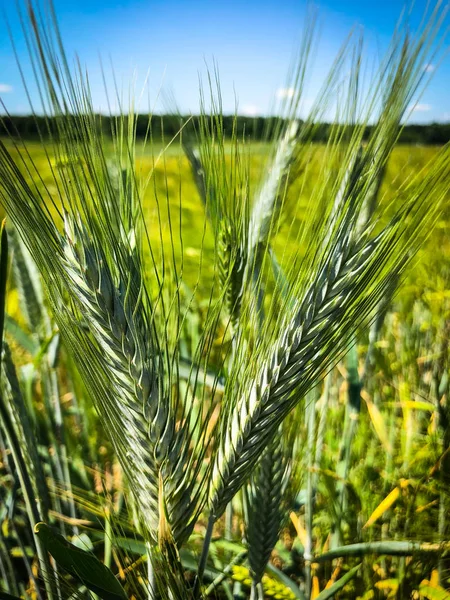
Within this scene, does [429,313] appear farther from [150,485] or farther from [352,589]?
[150,485]

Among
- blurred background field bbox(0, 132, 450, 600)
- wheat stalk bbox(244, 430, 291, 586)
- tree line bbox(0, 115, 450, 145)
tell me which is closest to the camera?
tree line bbox(0, 115, 450, 145)

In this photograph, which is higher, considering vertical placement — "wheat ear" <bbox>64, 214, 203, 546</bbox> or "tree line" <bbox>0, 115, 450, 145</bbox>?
"tree line" <bbox>0, 115, 450, 145</bbox>

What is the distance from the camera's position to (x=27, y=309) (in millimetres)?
983

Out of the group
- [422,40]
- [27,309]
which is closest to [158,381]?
[422,40]

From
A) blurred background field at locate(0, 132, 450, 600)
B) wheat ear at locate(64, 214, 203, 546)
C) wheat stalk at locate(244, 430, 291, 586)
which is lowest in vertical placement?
blurred background field at locate(0, 132, 450, 600)

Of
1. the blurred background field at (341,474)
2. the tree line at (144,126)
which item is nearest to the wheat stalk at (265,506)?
the blurred background field at (341,474)

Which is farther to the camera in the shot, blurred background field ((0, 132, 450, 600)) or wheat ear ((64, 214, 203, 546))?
blurred background field ((0, 132, 450, 600))

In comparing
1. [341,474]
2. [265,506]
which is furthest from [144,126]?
[341,474]

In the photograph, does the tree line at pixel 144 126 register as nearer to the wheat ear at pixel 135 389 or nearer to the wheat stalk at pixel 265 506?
the wheat ear at pixel 135 389

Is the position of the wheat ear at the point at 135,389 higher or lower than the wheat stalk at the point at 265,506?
higher

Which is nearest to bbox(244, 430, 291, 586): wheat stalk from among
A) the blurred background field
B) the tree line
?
the blurred background field

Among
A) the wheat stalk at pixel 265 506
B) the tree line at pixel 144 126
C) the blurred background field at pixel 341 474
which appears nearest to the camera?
the tree line at pixel 144 126

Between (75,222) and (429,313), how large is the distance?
1.05 metres

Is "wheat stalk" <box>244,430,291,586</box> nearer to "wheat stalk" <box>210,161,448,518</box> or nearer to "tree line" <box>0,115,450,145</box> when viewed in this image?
"wheat stalk" <box>210,161,448,518</box>
